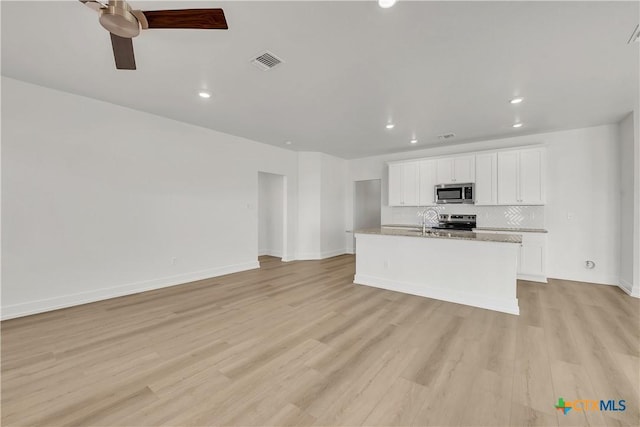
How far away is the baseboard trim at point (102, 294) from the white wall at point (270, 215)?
2.18 meters

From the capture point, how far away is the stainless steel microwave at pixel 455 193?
533 centimetres

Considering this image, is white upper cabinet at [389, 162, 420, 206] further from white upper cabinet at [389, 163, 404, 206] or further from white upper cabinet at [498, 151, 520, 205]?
white upper cabinet at [498, 151, 520, 205]

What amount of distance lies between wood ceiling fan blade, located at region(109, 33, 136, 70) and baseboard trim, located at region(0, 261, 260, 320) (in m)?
3.06

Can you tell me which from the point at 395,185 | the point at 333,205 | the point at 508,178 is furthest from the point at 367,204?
the point at 508,178

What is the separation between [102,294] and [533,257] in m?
7.01

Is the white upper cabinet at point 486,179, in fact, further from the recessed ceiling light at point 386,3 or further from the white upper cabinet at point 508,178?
the recessed ceiling light at point 386,3

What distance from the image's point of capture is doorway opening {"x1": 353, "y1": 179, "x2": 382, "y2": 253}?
7.88 m

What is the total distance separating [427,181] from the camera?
585cm

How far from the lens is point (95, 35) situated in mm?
2207

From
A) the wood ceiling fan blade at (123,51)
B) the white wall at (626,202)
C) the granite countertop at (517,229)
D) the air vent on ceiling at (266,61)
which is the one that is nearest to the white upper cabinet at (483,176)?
the granite countertop at (517,229)
